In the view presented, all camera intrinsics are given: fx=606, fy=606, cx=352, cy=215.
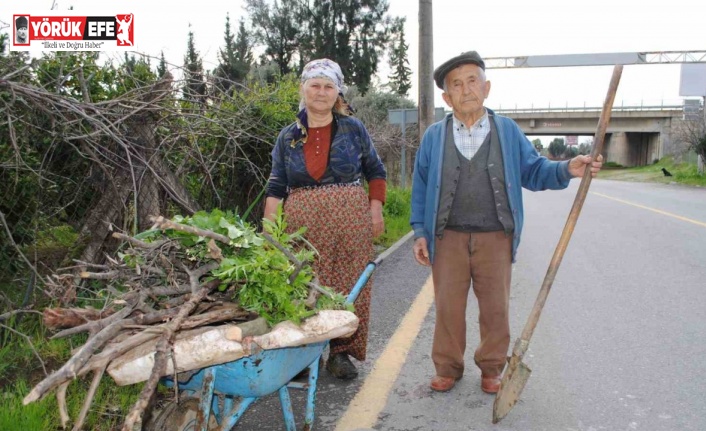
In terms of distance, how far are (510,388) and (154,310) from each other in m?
1.80

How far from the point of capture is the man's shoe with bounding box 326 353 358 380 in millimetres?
3725

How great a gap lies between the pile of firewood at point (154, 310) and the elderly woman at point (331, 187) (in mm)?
1036

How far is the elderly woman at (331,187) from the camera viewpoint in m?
3.66

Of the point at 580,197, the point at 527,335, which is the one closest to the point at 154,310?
the point at 527,335

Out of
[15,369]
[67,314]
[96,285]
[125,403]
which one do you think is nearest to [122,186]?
[96,285]

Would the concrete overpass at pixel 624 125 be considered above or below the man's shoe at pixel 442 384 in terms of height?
above

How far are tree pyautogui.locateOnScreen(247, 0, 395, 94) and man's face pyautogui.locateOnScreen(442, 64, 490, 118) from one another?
41.0 meters

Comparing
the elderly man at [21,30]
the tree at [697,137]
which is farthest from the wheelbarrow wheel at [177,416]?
the tree at [697,137]

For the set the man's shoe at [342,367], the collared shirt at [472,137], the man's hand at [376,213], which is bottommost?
the man's shoe at [342,367]

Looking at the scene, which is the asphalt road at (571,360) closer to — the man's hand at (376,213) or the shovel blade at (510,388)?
the shovel blade at (510,388)

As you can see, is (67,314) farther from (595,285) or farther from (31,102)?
(595,285)

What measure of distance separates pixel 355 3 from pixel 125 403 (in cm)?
4443

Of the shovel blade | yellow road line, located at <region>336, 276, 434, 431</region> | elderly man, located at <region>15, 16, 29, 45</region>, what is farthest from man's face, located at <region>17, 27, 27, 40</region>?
Answer: the shovel blade

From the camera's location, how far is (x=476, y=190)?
3443 mm
